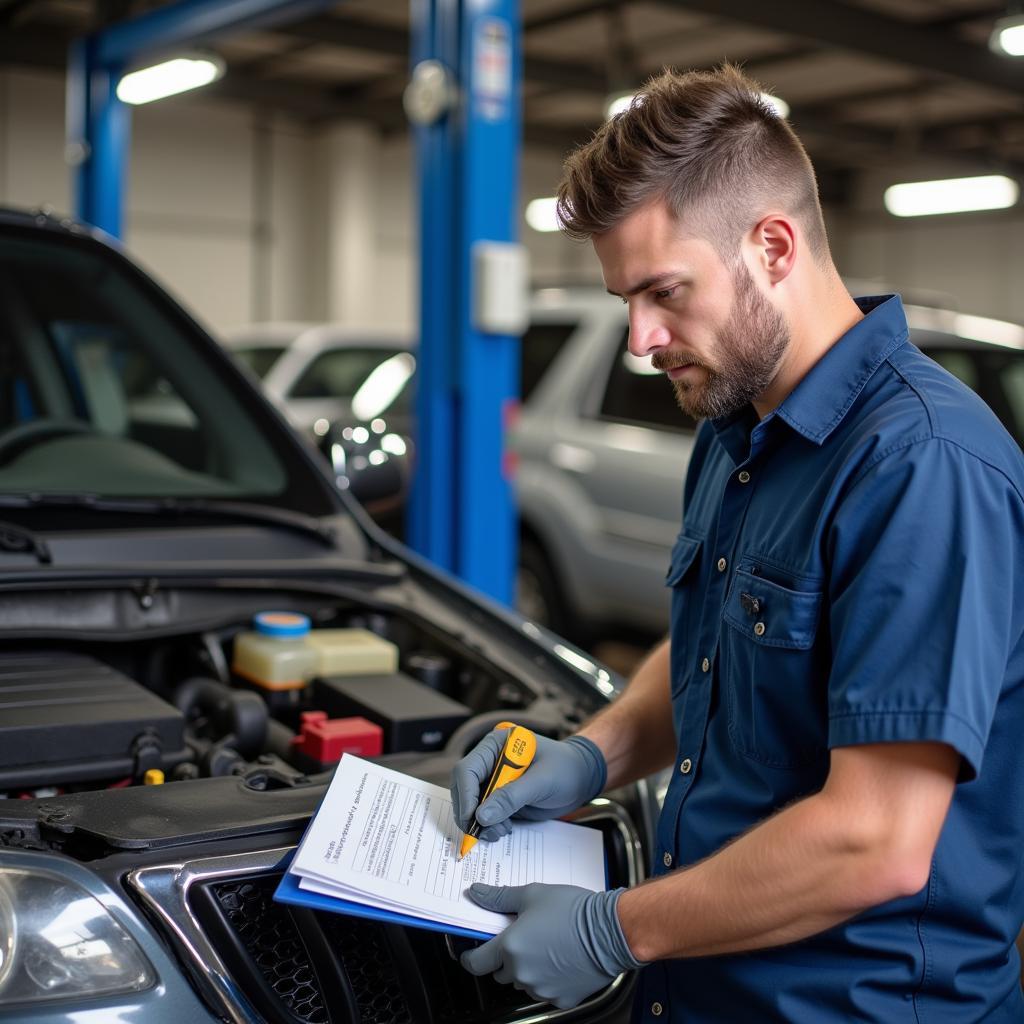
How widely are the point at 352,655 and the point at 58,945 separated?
86 cm

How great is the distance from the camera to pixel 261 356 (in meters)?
8.03

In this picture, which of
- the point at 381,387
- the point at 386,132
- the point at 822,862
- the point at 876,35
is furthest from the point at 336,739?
the point at 386,132

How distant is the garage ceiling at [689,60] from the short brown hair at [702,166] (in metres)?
6.09

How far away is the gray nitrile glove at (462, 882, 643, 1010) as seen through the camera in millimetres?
1311

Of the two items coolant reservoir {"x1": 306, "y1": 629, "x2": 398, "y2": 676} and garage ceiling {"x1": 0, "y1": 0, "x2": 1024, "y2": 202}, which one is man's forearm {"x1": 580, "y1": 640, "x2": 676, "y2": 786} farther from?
garage ceiling {"x1": 0, "y1": 0, "x2": 1024, "y2": 202}

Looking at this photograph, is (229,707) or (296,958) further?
(229,707)

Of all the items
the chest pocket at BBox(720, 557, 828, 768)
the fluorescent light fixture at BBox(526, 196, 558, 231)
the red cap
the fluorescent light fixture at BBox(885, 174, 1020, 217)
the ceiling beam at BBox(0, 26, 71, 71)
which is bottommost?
the red cap

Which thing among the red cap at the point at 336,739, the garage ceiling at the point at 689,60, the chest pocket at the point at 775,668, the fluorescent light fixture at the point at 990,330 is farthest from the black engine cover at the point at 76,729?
the garage ceiling at the point at 689,60

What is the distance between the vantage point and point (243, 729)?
73.2 inches

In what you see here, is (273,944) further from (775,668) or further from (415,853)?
(775,668)

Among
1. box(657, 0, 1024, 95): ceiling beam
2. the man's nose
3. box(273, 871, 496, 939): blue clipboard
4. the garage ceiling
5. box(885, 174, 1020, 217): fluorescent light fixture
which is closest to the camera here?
box(273, 871, 496, 939): blue clipboard

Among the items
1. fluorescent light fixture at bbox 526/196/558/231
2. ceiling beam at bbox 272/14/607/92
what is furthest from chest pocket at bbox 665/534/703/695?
fluorescent light fixture at bbox 526/196/558/231

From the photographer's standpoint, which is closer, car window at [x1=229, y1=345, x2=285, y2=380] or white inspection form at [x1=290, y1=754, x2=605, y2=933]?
white inspection form at [x1=290, y1=754, x2=605, y2=933]

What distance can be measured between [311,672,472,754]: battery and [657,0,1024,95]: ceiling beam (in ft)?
22.5
